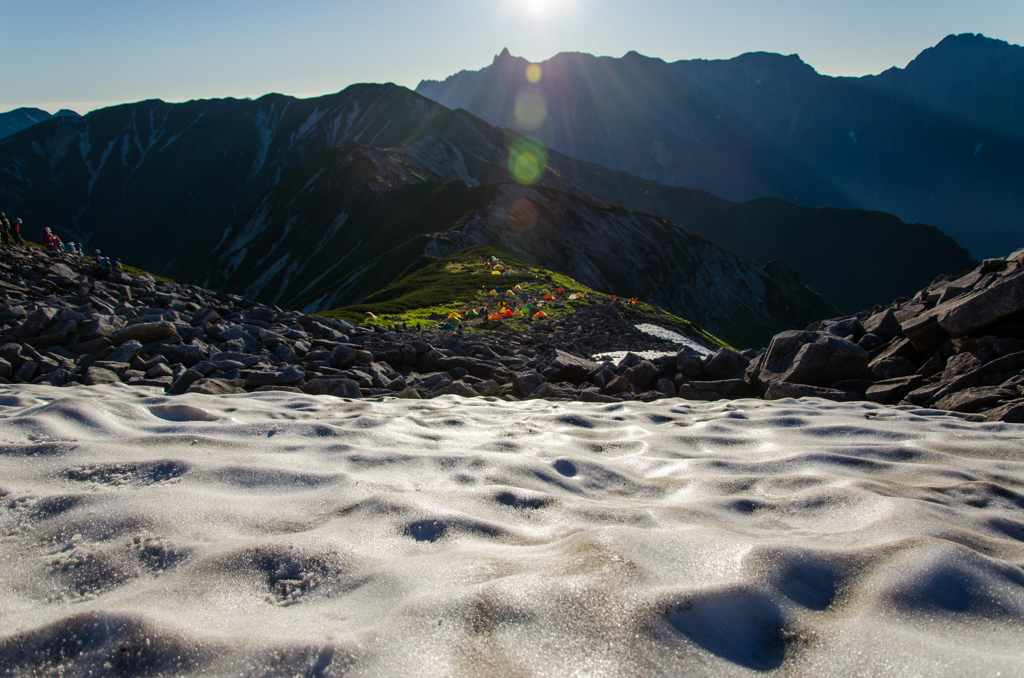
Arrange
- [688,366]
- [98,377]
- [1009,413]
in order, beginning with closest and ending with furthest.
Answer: [1009,413] → [98,377] → [688,366]

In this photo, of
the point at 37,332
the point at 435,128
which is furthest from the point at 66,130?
the point at 37,332

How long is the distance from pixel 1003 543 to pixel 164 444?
4.82m

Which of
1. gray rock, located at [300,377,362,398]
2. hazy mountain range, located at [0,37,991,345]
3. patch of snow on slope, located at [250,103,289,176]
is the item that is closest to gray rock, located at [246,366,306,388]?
gray rock, located at [300,377,362,398]

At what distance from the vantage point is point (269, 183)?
5645 inches

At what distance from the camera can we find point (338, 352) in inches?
353

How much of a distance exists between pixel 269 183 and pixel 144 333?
15410 cm

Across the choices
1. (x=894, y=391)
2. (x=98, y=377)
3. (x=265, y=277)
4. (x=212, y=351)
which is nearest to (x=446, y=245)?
(x=212, y=351)

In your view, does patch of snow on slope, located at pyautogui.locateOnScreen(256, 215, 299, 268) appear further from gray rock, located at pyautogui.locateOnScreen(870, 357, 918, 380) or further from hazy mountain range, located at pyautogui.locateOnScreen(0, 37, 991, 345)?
gray rock, located at pyautogui.locateOnScreen(870, 357, 918, 380)

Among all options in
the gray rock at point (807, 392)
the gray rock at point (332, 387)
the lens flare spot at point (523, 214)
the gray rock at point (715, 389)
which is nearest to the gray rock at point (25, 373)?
the gray rock at point (332, 387)

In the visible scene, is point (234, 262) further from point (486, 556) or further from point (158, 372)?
point (486, 556)

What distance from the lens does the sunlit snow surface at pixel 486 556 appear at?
156cm

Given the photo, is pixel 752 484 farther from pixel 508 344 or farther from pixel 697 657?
pixel 508 344

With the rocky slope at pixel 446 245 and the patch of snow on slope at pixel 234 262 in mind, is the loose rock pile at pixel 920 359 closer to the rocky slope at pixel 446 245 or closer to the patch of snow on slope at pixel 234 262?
the rocky slope at pixel 446 245

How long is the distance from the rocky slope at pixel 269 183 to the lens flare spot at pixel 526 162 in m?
2.41
